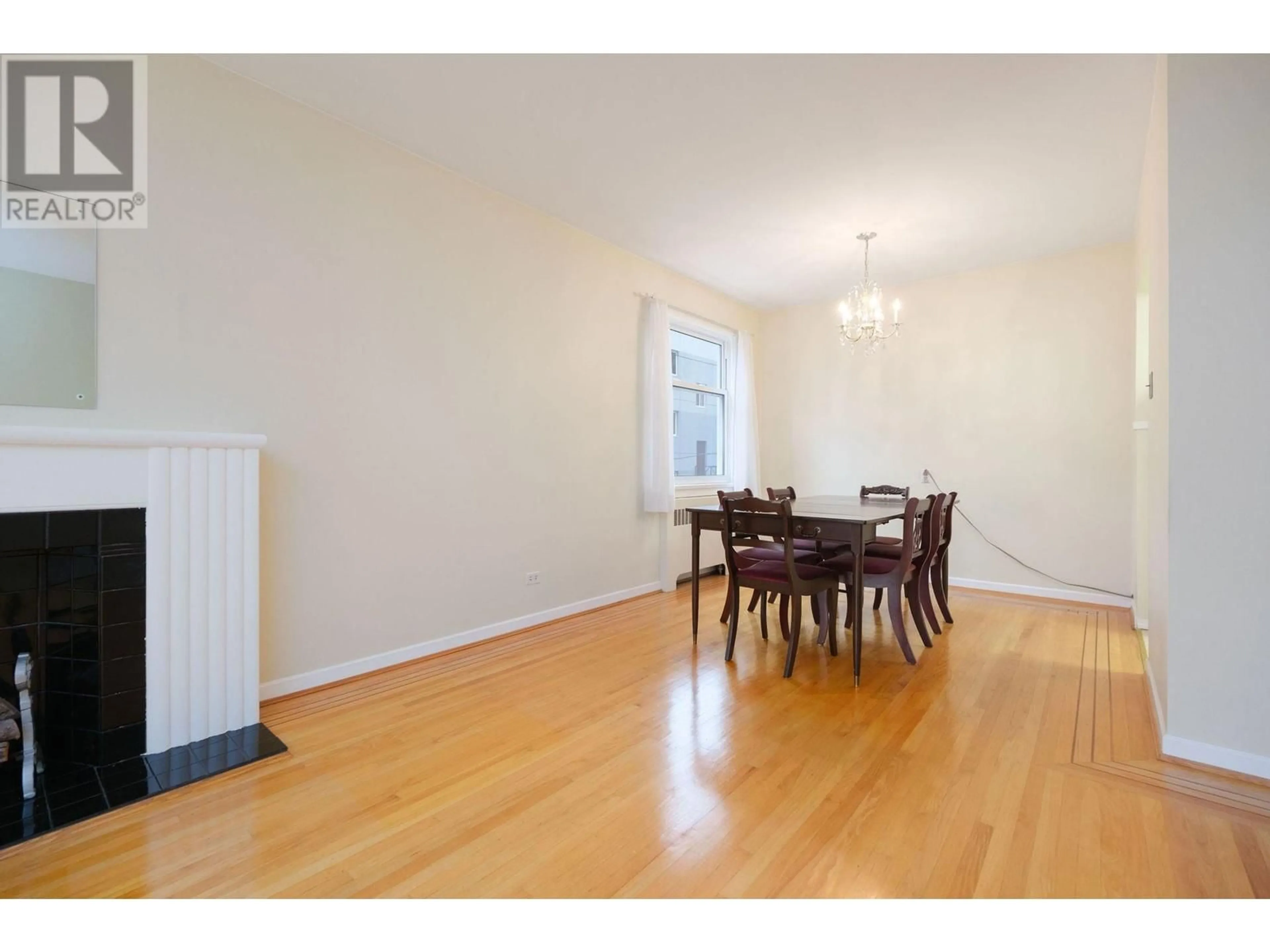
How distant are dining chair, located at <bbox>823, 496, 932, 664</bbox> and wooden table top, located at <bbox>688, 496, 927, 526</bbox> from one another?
13 cm

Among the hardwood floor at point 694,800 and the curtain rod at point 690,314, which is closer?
the hardwood floor at point 694,800

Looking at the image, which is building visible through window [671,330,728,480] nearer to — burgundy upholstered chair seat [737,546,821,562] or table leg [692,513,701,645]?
burgundy upholstered chair seat [737,546,821,562]

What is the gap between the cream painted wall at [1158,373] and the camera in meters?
2.14

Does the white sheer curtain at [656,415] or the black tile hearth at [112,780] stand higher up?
the white sheer curtain at [656,415]

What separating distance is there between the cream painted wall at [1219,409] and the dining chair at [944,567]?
1632 mm

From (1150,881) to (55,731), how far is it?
11.1 ft

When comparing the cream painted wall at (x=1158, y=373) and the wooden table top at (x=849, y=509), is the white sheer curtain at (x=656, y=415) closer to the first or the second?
the wooden table top at (x=849, y=509)

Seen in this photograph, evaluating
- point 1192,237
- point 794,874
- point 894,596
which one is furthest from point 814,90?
point 794,874

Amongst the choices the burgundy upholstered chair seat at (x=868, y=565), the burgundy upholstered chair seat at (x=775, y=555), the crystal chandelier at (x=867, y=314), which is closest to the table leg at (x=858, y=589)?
the burgundy upholstered chair seat at (x=868, y=565)

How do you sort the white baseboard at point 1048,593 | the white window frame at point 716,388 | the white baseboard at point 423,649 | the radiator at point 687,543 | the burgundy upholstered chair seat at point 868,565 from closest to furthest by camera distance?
the white baseboard at point 423,649 → the burgundy upholstered chair seat at point 868,565 → the white baseboard at point 1048,593 → the radiator at point 687,543 → the white window frame at point 716,388

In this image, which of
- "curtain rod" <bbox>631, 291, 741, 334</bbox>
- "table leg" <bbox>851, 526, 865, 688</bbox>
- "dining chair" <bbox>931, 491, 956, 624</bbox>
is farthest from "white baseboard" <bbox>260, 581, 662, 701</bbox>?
"curtain rod" <bbox>631, 291, 741, 334</bbox>

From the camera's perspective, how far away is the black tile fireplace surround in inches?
74.2

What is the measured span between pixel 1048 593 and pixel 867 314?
8.96ft

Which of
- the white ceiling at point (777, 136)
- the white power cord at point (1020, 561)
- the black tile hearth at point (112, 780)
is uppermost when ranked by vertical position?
the white ceiling at point (777, 136)
